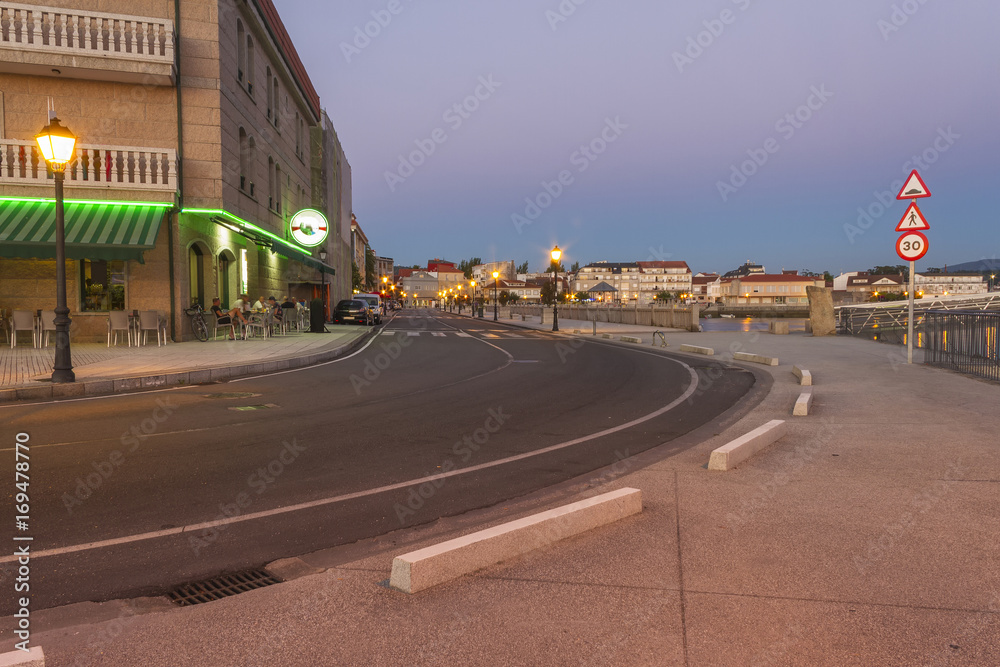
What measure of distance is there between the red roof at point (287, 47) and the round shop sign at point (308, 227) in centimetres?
706

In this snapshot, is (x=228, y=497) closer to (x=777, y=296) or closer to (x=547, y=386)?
(x=547, y=386)

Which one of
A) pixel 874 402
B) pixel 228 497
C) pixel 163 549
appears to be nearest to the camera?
pixel 163 549

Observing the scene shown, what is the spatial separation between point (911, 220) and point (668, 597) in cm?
1278

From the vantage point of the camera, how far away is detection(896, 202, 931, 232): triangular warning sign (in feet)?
41.1

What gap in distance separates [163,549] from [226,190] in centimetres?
1764

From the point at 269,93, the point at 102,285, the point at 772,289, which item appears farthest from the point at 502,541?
the point at 772,289

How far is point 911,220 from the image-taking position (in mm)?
12594

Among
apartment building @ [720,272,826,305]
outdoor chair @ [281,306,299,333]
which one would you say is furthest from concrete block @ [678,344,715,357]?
apartment building @ [720,272,826,305]

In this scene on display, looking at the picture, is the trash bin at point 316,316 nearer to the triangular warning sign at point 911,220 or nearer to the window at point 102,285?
the window at point 102,285

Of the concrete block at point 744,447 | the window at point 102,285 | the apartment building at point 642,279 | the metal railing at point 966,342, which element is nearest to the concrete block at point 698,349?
the metal railing at point 966,342

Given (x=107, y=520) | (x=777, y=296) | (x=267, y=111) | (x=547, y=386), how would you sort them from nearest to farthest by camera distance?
(x=107, y=520)
(x=547, y=386)
(x=267, y=111)
(x=777, y=296)

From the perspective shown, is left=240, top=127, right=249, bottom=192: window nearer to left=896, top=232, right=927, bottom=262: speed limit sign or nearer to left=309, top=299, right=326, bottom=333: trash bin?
left=309, top=299, right=326, bottom=333: trash bin

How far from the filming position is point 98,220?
54.3 ft

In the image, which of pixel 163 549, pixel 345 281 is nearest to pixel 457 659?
pixel 163 549
